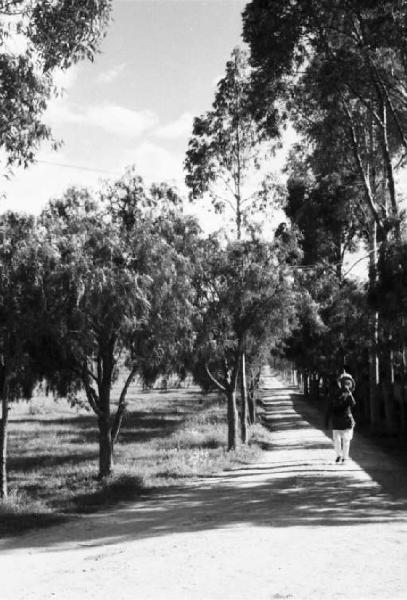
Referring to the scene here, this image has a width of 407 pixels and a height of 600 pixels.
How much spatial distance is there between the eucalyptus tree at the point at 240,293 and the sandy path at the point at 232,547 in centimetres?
683

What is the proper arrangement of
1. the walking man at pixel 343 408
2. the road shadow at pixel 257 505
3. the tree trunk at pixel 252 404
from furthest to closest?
1. the tree trunk at pixel 252 404
2. the walking man at pixel 343 408
3. the road shadow at pixel 257 505

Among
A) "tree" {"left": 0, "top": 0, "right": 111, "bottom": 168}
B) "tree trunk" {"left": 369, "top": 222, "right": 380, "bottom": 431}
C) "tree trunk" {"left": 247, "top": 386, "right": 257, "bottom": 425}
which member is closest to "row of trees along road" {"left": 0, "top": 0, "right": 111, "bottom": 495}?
"tree" {"left": 0, "top": 0, "right": 111, "bottom": 168}

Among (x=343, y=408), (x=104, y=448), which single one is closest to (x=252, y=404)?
(x=104, y=448)

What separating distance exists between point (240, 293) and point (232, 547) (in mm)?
12301

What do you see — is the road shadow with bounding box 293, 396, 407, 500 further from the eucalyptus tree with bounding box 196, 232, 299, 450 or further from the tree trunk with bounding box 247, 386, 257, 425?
the tree trunk with bounding box 247, 386, 257, 425

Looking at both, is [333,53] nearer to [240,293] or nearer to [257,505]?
[240,293]

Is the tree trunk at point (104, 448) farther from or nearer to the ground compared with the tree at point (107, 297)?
nearer to the ground

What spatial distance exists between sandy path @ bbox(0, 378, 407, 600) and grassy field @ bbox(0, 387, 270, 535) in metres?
0.89

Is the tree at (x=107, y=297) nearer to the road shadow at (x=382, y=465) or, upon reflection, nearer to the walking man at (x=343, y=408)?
the walking man at (x=343, y=408)

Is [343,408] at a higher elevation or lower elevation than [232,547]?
higher

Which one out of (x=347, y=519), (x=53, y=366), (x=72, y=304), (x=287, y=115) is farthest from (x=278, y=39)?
(x=347, y=519)

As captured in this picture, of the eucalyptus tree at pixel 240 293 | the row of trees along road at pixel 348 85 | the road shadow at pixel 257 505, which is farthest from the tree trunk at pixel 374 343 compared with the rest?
the road shadow at pixel 257 505

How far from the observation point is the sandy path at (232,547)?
586cm

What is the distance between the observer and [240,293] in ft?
63.0
